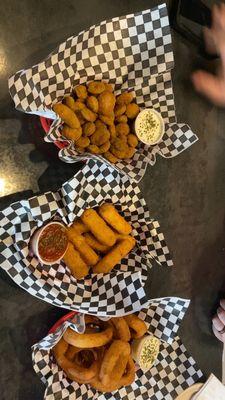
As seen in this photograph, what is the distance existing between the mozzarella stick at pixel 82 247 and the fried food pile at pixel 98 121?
0.44 m

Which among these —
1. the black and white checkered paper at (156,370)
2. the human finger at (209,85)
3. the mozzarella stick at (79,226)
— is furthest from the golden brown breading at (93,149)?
the human finger at (209,85)

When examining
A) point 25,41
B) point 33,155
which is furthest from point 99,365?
point 25,41

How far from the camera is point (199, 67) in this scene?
276cm

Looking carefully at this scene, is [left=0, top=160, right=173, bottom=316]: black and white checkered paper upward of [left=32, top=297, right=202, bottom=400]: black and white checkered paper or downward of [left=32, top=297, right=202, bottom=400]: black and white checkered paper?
upward

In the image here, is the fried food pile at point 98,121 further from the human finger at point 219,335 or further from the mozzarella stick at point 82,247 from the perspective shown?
the human finger at point 219,335

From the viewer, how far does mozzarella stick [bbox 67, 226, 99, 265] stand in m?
2.21

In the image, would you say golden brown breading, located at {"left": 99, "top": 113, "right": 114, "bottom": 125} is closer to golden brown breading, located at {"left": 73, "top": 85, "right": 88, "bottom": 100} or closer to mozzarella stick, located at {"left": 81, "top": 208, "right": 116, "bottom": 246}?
golden brown breading, located at {"left": 73, "top": 85, "right": 88, "bottom": 100}

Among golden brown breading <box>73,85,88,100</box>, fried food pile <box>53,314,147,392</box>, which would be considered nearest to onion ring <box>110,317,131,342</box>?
fried food pile <box>53,314,147,392</box>

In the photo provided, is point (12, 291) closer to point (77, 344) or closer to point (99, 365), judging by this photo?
point (77, 344)

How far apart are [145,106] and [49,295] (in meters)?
1.20

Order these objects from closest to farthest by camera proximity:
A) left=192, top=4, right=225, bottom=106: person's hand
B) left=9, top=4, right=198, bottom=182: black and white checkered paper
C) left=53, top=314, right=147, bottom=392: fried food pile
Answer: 1. left=9, top=4, right=198, bottom=182: black and white checkered paper
2. left=53, top=314, right=147, bottom=392: fried food pile
3. left=192, top=4, right=225, bottom=106: person's hand

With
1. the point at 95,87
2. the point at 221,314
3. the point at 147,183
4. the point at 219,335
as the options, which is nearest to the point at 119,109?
the point at 95,87

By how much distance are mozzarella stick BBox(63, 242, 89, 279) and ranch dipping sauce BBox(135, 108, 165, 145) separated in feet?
2.40

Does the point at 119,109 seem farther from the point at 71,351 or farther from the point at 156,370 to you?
the point at 156,370
